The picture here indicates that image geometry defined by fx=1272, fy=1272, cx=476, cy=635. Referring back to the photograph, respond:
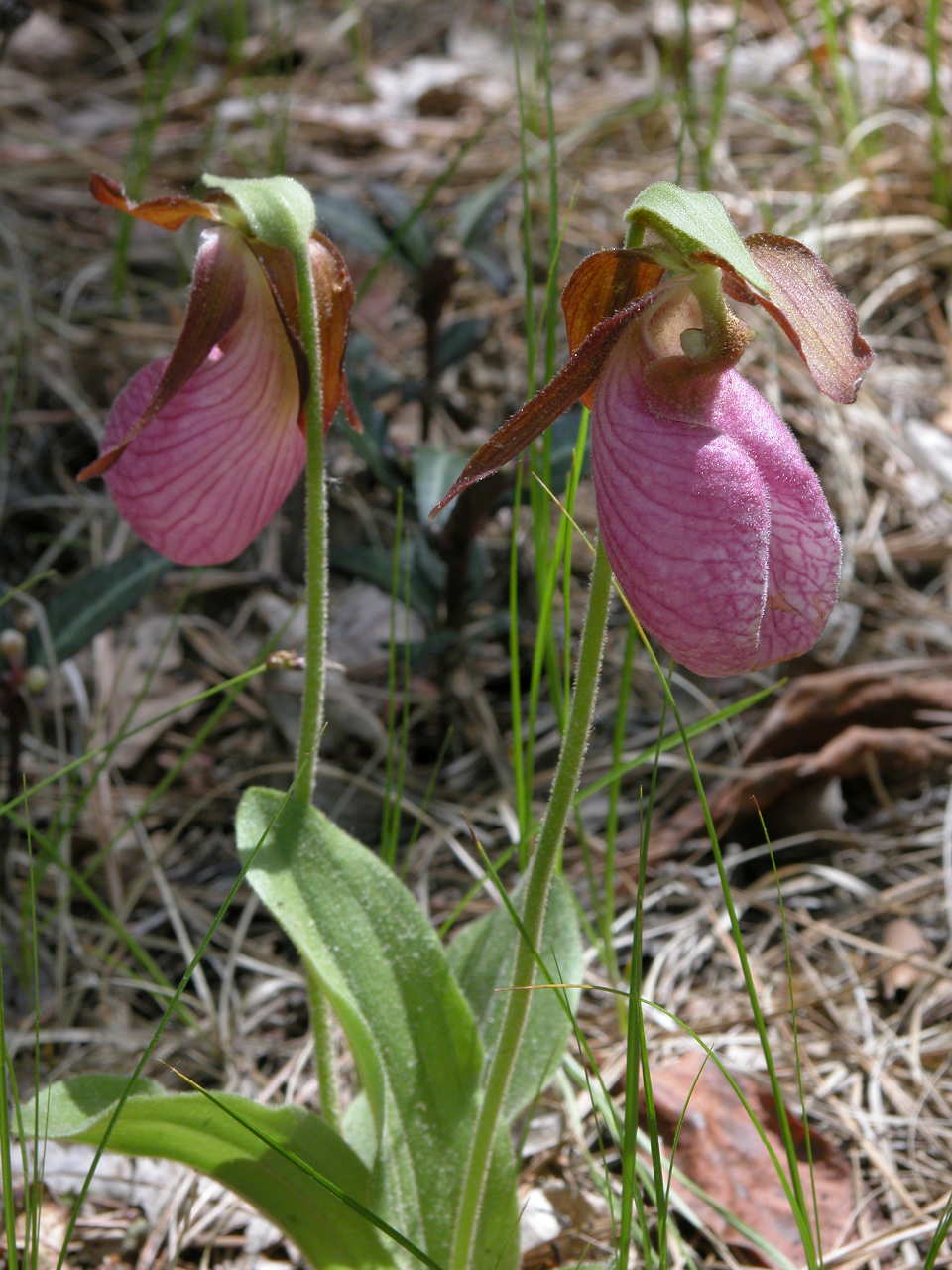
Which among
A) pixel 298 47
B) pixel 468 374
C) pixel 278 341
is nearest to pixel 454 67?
pixel 298 47

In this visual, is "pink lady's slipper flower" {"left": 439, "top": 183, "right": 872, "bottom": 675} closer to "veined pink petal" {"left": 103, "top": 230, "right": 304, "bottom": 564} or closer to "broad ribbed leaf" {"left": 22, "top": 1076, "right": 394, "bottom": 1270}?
"veined pink petal" {"left": 103, "top": 230, "right": 304, "bottom": 564}

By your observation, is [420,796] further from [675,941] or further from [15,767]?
[15,767]

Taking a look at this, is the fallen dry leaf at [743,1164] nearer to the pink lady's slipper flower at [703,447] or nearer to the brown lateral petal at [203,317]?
the pink lady's slipper flower at [703,447]

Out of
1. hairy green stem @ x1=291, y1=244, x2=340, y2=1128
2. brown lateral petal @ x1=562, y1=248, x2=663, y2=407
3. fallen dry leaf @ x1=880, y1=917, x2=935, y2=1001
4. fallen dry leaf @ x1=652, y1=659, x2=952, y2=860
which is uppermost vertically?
brown lateral petal @ x1=562, y1=248, x2=663, y2=407

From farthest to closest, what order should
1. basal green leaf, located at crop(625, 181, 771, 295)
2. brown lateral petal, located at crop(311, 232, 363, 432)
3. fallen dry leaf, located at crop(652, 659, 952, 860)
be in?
1. fallen dry leaf, located at crop(652, 659, 952, 860)
2. brown lateral petal, located at crop(311, 232, 363, 432)
3. basal green leaf, located at crop(625, 181, 771, 295)

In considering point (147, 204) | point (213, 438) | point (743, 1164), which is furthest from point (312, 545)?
point (743, 1164)

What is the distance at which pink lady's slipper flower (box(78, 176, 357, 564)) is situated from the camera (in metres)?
1.19

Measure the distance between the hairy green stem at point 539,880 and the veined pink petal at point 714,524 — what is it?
6 cm

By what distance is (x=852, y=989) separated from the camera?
176cm

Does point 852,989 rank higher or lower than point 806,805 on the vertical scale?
lower

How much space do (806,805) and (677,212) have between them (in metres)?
1.26

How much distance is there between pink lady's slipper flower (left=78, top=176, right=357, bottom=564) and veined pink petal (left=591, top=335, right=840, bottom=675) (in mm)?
368

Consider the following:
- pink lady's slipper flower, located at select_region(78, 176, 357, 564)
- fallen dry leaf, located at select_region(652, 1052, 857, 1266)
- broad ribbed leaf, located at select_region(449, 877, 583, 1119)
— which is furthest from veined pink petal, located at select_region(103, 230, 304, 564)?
fallen dry leaf, located at select_region(652, 1052, 857, 1266)

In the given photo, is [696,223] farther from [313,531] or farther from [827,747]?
[827,747]
